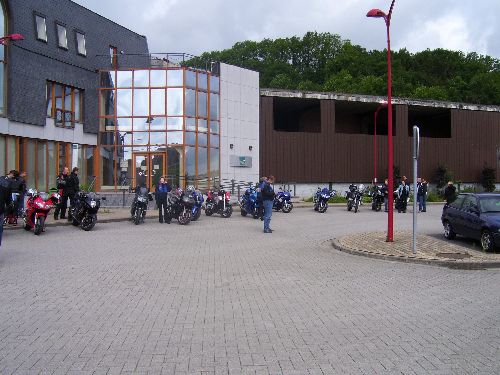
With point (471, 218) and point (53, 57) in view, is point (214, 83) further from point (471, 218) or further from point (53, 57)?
point (471, 218)

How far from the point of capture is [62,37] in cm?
2712

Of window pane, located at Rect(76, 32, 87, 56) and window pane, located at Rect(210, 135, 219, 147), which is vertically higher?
window pane, located at Rect(76, 32, 87, 56)

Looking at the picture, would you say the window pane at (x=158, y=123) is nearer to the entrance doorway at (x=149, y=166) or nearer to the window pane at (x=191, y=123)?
the window pane at (x=191, y=123)

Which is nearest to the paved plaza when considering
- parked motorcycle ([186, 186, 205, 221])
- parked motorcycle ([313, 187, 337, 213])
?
parked motorcycle ([186, 186, 205, 221])

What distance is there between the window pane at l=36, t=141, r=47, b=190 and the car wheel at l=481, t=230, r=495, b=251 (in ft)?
66.1

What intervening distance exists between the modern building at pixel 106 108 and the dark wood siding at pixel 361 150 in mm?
Answer: 3592

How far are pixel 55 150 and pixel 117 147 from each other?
3519 millimetres

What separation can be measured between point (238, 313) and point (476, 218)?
8443 millimetres

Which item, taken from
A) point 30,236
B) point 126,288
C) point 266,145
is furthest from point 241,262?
point 266,145

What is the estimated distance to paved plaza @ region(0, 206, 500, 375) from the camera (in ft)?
16.3

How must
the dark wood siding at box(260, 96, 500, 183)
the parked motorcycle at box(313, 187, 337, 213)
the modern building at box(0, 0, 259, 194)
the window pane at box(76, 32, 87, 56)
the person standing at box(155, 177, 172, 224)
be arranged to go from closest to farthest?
the person standing at box(155, 177, 172, 224) → the modern building at box(0, 0, 259, 194) → the parked motorcycle at box(313, 187, 337, 213) → the window pane at box(76, 32, 87, 56) → the dark wood siding at box(260, 96, 500, 183)

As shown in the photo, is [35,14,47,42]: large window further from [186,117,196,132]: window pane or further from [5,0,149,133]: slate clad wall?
[186,117,196,132]: window pane

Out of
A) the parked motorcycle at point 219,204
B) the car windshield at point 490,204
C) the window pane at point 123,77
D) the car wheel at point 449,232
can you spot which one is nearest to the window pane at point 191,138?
the window pane at point 123,77

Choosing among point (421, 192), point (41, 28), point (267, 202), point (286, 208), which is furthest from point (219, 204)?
point (41, 28)
